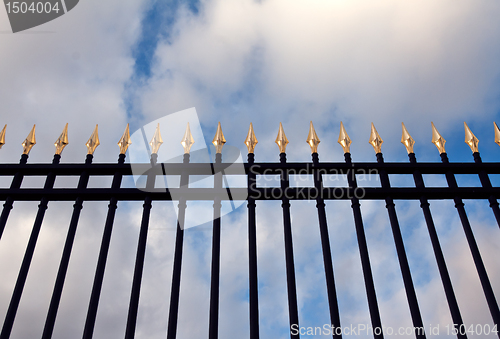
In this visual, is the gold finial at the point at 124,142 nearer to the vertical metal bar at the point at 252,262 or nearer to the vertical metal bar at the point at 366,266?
the vertical metal bar at the point at 252,262

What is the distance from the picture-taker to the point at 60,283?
3.56m

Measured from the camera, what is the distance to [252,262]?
3662 millimetres

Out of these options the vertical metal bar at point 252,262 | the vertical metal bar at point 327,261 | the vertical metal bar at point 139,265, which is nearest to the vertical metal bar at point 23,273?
the vertical metal bar at point 139,265

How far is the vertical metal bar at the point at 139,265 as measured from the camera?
3.38 m

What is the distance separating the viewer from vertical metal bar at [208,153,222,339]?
3.36 metres

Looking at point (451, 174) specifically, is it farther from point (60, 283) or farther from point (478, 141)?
point (60, 283)

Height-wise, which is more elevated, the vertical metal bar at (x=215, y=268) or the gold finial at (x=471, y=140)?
the gold finial at (x=471, y=140)

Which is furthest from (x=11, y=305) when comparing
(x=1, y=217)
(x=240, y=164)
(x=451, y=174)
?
(x=451, y=174)

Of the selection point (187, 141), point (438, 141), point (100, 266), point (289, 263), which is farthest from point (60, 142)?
point (438, 141)

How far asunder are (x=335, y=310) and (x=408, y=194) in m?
1.60

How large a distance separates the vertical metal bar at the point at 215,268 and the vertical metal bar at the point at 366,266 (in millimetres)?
1481

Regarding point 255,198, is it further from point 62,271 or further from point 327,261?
point 62,271

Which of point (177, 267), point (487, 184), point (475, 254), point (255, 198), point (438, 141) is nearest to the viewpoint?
point (177, 267)

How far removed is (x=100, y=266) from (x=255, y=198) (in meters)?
1.75
